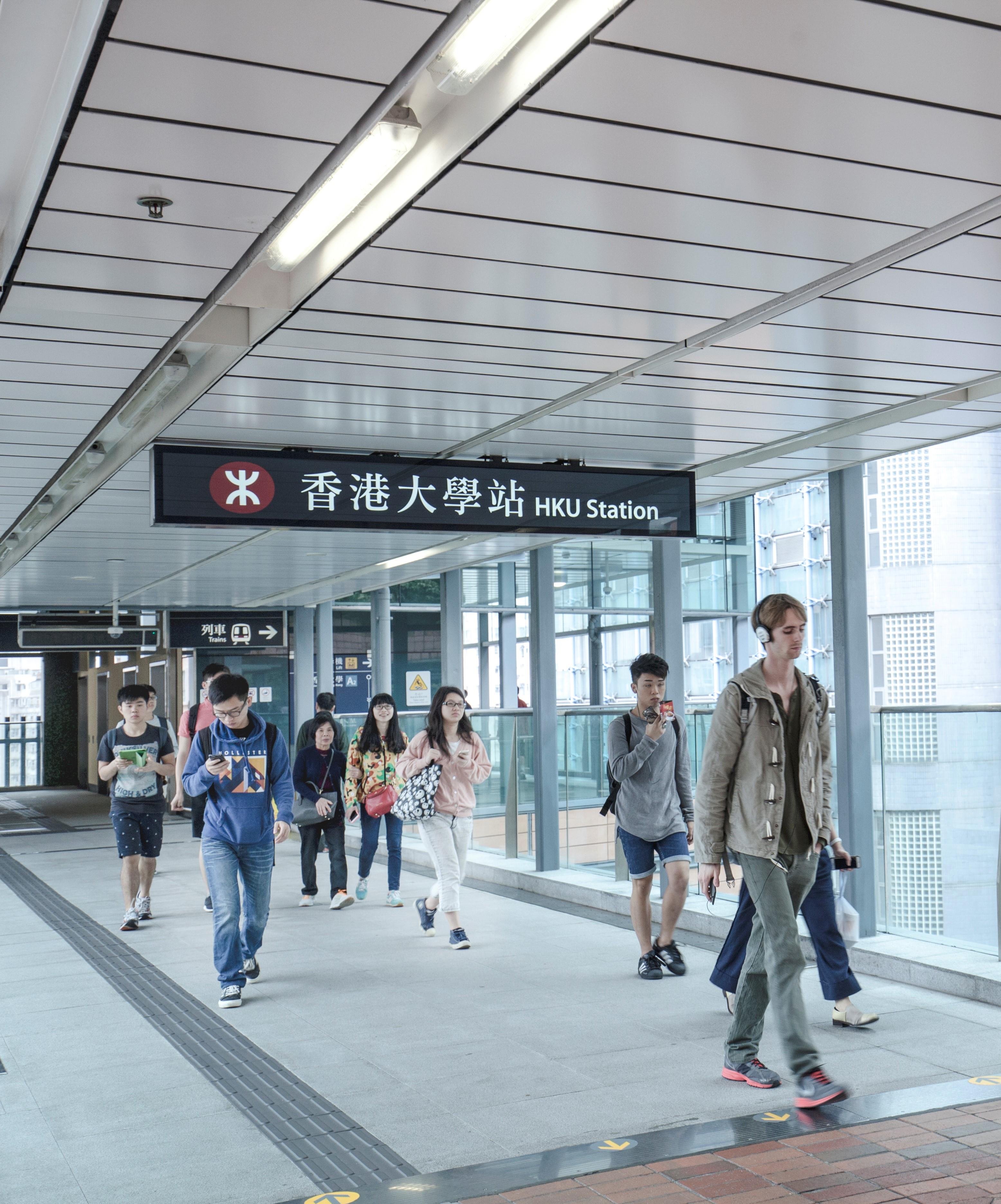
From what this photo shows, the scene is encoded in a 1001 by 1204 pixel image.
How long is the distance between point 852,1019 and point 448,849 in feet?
9.47

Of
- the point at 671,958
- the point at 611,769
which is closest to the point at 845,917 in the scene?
the point at 671,958

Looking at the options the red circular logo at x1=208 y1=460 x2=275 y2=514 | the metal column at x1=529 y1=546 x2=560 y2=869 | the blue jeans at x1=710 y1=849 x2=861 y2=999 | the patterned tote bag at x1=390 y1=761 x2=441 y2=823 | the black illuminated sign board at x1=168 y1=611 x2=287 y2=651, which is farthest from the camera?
the black illuminated sign board at x1=168 y1=611 x2=287 y2=651

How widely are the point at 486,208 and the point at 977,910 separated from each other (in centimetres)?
472

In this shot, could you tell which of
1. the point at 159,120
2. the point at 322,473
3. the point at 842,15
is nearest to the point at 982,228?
the point at 842,15

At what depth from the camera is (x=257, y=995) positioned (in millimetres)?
6520

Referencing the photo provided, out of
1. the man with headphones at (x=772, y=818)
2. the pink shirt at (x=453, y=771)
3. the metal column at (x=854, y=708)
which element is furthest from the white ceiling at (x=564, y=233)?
the pink shirt at (x=453, y=771)

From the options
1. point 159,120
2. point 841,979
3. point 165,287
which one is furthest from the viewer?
point 841,979

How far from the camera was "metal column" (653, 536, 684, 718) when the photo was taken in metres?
8.50

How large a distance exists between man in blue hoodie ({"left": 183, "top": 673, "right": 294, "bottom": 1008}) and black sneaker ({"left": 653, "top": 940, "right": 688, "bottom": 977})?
2.08 m

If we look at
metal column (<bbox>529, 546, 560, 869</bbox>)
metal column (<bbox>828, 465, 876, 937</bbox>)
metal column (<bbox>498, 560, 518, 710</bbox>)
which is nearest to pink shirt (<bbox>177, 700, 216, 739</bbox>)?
metal column (<bbox>529, 546, 560, 869</bbox>)

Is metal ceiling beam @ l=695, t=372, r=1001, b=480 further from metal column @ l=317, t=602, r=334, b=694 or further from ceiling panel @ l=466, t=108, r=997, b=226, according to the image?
metal column @ l=317, t=602, r=334, b=694

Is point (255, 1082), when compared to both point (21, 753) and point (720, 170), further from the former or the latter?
point (21, 753)

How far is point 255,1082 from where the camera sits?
497 centimetres

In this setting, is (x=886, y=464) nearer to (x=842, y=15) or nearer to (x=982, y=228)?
(x=982, y=228)
